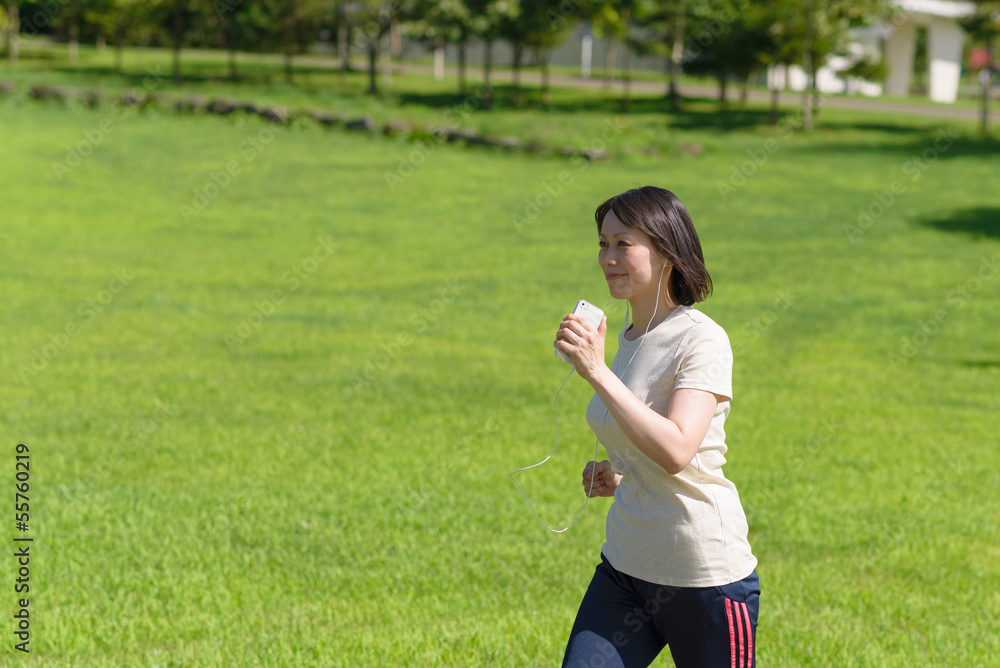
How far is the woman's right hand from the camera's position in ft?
10.6

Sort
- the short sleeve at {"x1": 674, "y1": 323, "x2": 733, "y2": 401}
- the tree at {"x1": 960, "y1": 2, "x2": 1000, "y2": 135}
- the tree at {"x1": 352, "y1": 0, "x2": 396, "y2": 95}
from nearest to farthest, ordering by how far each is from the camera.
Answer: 1. the short sleeve at {"x1": 674, "y1": 323, "x2": 733, "y2": 401}
2. the tree at {"x1": 960, "y1": 2, "x2": 1000, "y2": 135}
3. the tree at {"x1": 352, "y1": 0, "x2": 396, "y2": 95}

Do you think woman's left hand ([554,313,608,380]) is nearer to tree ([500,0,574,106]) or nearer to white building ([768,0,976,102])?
tree ([500,0,574,106])

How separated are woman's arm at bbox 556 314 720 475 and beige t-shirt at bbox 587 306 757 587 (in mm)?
124

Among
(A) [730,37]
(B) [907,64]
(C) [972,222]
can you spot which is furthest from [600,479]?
(B) [907,64]

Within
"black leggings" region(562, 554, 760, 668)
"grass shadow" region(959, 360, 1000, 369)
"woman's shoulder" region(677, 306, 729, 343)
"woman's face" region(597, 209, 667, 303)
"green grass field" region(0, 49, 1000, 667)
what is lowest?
"grass shadow" region(959, 360, 1000, 369)

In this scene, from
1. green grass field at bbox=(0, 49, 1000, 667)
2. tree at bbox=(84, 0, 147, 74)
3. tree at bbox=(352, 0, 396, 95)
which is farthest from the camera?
tree at bbox=(352, 0, 396, 95)

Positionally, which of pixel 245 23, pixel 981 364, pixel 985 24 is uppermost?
pixel 245 23

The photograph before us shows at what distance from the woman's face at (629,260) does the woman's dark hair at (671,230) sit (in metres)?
0.02

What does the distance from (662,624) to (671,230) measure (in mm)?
1175

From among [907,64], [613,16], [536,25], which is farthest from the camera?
[907,64]

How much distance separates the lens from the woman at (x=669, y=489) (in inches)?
112

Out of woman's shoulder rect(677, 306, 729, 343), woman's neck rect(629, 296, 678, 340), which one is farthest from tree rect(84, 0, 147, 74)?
woman's shoulder rect(677, 306, 729, 343)

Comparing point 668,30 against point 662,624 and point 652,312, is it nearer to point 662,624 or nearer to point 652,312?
point 652,312

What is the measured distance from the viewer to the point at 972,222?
19.9 m
